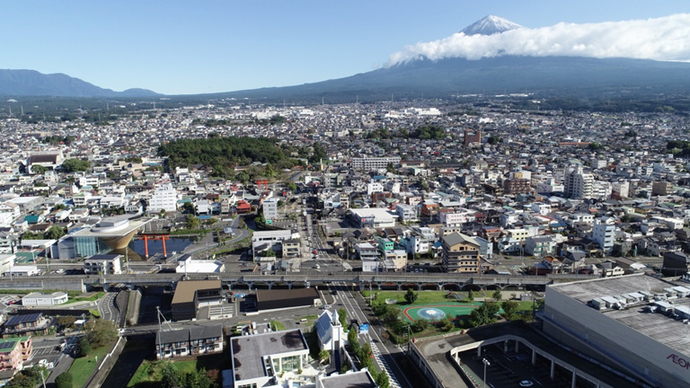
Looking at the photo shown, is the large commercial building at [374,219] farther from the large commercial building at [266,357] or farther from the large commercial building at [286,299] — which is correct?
the large commercial building at [266,357]

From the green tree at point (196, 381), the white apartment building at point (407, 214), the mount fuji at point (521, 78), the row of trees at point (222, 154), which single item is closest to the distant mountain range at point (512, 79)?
the mount fuji at point (521, 78)

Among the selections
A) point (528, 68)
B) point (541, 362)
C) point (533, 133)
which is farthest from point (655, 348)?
point (528, 68)

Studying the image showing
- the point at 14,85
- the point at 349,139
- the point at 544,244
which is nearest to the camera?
the point at 544,244

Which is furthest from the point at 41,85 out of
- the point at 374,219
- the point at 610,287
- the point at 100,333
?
the point at 610,287

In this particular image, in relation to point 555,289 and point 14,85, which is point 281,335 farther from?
point 14,85

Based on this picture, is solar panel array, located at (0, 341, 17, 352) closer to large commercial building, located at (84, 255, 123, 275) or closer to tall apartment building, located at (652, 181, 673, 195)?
large commercial building, located at (84, 255, 123, 275)

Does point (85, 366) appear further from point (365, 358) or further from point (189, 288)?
point (365, 358)

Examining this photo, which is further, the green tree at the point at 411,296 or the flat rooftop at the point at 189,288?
the green tree at the point at 411,296
